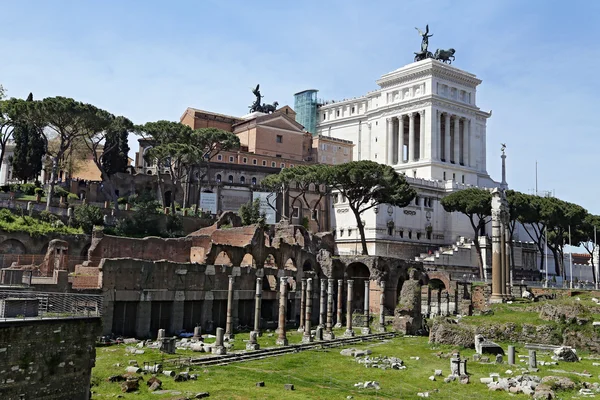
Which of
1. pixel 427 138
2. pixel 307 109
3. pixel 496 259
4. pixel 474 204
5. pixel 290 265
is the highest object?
pixel 307 109

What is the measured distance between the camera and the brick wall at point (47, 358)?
1526 cm

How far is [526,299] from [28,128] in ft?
134

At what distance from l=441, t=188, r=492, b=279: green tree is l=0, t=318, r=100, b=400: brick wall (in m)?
48.9

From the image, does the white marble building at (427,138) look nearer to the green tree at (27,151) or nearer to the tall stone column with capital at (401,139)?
the tall stone column with capital at (401,139)

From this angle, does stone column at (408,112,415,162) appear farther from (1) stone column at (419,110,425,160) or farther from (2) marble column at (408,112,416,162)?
(1) stone column at (419,110,425,160)

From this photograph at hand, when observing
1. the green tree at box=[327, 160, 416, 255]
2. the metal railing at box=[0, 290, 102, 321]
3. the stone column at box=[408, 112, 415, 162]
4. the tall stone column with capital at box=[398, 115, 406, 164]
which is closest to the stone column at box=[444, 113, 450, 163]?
the stone column at box=[408, 112, 415, 162]

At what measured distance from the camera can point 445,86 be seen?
8319 centimetres

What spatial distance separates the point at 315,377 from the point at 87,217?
27.2 metres

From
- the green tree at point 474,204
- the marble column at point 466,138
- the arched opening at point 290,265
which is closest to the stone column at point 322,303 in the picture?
the arched opening at point 290,265

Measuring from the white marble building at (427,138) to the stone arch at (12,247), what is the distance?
35.6 meters

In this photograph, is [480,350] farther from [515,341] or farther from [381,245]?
[381,245]

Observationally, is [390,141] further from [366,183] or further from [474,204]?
[366,183]

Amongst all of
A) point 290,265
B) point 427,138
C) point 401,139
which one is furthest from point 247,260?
point 401,139

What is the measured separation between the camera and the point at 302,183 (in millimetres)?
65062
